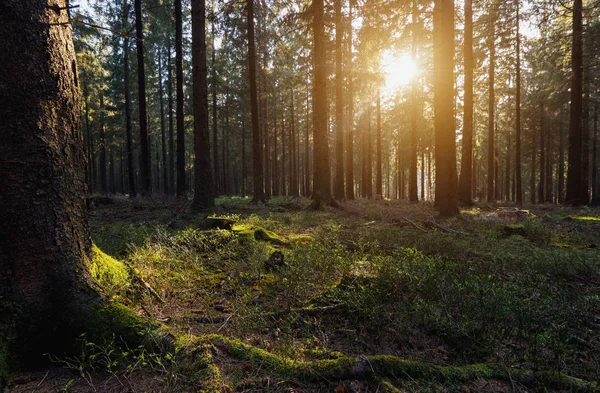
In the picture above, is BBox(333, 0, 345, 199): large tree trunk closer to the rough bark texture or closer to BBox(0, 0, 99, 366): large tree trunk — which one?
the rough bark texture

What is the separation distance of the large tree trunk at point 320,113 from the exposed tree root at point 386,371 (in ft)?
29.8

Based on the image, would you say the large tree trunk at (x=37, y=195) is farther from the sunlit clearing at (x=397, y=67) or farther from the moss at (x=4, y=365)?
the sunlit clearing at (x=397, y=67)

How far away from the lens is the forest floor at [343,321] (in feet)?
6.61

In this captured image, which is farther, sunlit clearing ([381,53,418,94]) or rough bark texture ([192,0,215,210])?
sunlit clearing ([381,53,418,94])

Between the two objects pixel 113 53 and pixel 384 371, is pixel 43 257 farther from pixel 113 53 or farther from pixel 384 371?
pixel 113 53

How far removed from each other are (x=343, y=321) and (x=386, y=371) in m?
0.88

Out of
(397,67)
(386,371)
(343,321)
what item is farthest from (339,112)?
(386,371)

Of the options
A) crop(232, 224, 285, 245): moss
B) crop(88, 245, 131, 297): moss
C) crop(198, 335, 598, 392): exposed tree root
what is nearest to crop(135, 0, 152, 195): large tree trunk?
crop(232, 224, 285, 245): moss

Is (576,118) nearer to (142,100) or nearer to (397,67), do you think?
(397,67)

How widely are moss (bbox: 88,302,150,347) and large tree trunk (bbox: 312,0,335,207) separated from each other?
29.6 feet

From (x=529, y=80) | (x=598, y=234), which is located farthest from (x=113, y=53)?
(x=529, y=80)

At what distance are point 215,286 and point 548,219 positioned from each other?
10984mm

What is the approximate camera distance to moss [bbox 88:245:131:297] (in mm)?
2727

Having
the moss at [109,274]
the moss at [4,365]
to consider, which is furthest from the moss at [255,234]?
the moss at [4,365]
